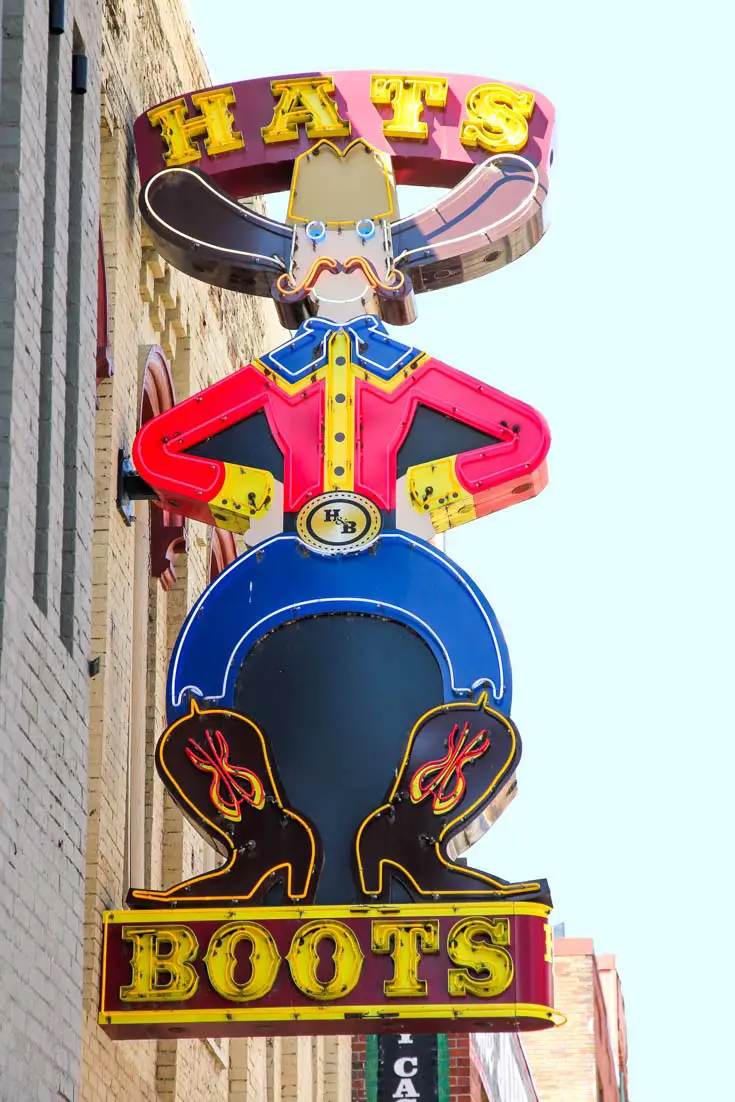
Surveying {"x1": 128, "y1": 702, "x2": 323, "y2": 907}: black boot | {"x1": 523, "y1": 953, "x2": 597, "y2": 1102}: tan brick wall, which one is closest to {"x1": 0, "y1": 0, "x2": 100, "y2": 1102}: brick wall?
{"x1": 128, "y1": 702, "x2": 323, "y2": 907}: black boot

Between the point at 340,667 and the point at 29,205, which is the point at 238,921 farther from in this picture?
the point at 29,205

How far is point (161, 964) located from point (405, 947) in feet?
4.23

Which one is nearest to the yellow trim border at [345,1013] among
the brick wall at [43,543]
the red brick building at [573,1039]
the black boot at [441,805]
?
the black boot at [441,805]

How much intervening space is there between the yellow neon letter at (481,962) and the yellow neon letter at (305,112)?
19.7 feet

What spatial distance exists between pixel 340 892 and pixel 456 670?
1.46 metres

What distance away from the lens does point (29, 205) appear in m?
10.6

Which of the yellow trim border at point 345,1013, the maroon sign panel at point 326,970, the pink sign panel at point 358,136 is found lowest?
the yellow trim border at point 345,1013

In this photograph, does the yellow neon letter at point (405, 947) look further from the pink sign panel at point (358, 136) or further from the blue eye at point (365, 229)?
the pink sign panel at point (358, 136)

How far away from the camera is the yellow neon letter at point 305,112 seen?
15.2 m

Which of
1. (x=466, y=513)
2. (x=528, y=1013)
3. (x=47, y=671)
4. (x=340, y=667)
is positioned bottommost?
(x=528, y=1013)

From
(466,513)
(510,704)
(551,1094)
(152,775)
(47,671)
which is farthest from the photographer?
(551,1094)

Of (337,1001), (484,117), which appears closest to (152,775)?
(337,1001)

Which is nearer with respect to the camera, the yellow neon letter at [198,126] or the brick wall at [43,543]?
the brick wall at [43,543]

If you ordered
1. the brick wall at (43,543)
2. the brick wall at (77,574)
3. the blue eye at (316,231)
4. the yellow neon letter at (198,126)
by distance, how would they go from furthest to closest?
1. the yellow neon letter at (198,126)
2. the blue eye at (316,231)
3. the brick wall at (77,574)
4. the brick wall at (43,543)
